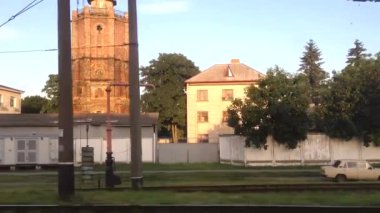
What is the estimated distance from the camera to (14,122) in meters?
50.8

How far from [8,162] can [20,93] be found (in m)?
55.6

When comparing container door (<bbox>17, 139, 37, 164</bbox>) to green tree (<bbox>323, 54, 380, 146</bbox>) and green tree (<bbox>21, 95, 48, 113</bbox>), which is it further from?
green tree (<bbox>21, 95, 48, 113</bbox>)

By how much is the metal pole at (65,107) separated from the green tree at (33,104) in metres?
103

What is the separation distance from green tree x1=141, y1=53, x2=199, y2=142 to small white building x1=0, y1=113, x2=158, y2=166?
42.6m

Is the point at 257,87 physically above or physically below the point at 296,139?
above

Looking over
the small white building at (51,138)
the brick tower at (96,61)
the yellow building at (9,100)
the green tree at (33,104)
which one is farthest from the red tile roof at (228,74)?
A: the green tree at (33,104)

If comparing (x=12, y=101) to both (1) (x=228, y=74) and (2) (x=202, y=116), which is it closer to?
(2) (x=202, y=116)

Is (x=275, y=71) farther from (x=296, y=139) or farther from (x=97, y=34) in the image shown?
(x=97, y=34)

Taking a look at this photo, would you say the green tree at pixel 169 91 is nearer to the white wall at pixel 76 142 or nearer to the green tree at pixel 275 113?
the white wall at pixel 76 142

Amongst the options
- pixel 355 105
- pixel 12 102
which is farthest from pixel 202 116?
pixel 355 105

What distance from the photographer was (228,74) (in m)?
86.0

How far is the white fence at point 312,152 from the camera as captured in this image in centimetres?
4900

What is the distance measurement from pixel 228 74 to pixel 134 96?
67312mm
